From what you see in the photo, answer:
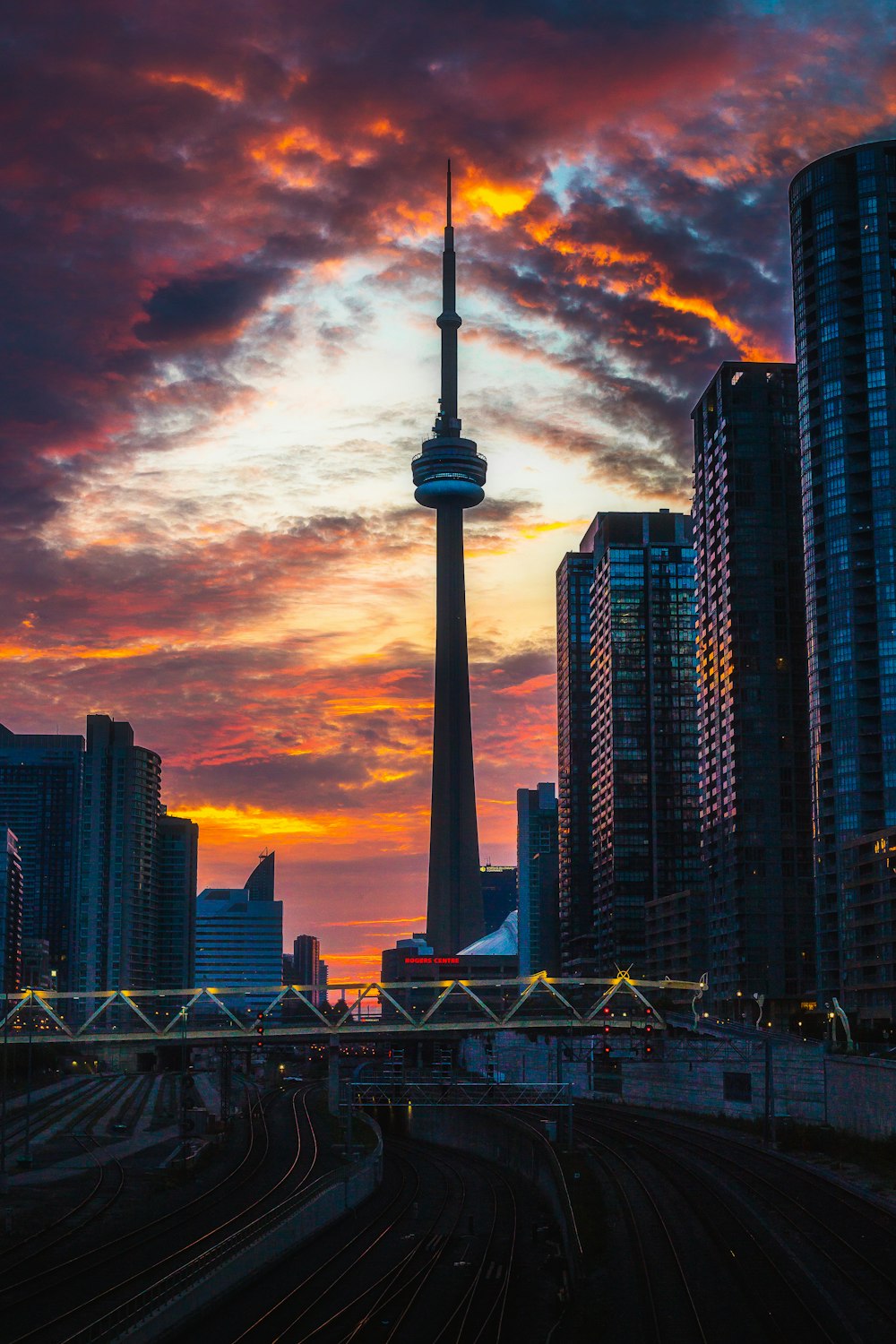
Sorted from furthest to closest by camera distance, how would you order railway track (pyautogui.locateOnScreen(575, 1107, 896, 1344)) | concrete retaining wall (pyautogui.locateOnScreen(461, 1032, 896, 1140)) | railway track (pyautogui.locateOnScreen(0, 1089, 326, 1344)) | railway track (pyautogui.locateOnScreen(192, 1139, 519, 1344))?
concrete retaining wall (pyautogui.locateOnScreen(461, 1032, 896, 1140))
railway track (pyautogui.locateOnScreen(192, 1139, 519, 1344))
railway track (pyautogui.locateOnScreen(575, 1107, 896, 1344))
railway track (pyautogui.locateOnScreen(0, 1089, 326, 1344))

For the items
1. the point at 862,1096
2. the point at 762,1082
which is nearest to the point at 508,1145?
the point at 762,1082

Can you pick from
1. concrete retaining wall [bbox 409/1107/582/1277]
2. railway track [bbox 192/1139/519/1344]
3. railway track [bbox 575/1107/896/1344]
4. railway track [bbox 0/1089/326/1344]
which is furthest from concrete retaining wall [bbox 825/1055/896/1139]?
railway track [bbox 0/1089/326/1344]

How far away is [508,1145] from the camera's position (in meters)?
154

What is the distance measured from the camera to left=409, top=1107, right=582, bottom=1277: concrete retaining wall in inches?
3484

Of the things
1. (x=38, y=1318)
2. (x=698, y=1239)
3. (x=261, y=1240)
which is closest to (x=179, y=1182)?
(x=261, y=1240)

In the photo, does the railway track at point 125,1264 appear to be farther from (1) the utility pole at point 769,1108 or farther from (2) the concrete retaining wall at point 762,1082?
(1) the utility pole at point 769,1108

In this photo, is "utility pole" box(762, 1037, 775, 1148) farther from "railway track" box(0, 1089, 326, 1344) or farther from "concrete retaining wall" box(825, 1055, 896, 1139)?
"railway track" box(0, 1089, 326, 1344)

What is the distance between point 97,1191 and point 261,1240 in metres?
31.1

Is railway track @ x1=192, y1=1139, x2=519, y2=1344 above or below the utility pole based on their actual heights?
below

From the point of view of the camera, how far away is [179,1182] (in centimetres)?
11544

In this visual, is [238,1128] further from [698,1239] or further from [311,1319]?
[311,1319]

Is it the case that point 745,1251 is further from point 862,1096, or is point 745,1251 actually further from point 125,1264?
point 862,1096

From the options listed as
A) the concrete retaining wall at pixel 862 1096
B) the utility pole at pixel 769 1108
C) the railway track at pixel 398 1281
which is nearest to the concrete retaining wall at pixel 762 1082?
the concrete retaining wall at pixel 862 1096

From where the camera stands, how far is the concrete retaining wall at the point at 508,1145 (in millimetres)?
88500
